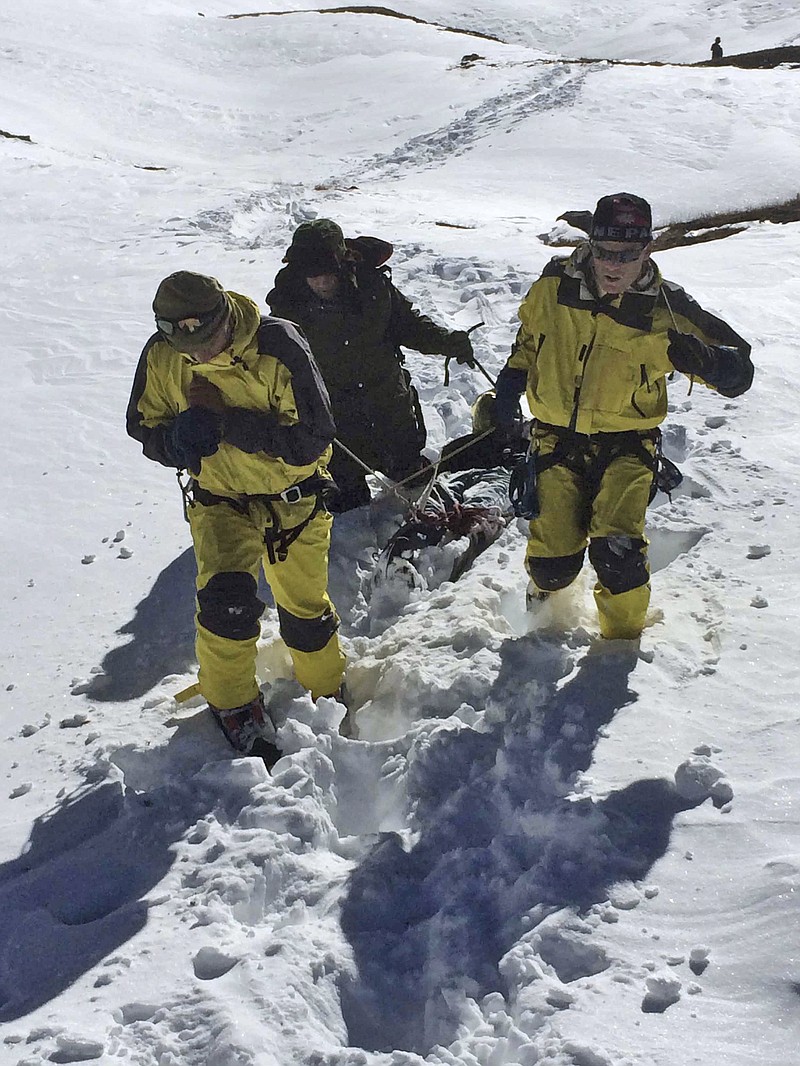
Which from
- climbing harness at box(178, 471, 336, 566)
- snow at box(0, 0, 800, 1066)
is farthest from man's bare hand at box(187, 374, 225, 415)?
snow at box(0, 0, 800, 1066)

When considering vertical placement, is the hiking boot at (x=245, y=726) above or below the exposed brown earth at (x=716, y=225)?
below

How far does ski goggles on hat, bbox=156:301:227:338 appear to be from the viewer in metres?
3.55

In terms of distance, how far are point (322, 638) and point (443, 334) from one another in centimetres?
248

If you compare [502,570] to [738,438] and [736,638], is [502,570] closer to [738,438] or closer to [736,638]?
[736,638]

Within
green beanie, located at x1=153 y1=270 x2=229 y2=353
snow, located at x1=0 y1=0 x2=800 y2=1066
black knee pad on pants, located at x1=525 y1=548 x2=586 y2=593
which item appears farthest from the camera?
black knee pad on pants, located at x1=525 y1=548 x2=586 y2=593

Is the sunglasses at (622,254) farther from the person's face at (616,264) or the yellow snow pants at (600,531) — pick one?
the yellow snow pants at (600,531)

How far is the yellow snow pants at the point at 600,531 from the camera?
170 inches

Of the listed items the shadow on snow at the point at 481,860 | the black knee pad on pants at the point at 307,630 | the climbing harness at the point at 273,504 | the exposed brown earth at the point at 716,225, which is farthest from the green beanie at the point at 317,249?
the exposed brown earth at the point at 716,225

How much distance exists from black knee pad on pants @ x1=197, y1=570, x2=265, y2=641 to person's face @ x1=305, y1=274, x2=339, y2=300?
7.55 ft

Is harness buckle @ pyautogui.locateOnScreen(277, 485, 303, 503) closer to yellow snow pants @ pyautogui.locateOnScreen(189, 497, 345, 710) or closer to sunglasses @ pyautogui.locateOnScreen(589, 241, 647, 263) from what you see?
yellow snow pants @ pyautogui.locateOnScreen(189, 497, 345, 710)

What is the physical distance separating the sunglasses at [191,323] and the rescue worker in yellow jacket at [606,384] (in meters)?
1.39

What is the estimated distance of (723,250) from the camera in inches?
408

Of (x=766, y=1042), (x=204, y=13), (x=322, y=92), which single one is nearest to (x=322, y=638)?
(x=766, y=1042)

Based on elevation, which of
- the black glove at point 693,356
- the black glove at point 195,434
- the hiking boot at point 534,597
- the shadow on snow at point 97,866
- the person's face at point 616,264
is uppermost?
the person's face at point 616,264
